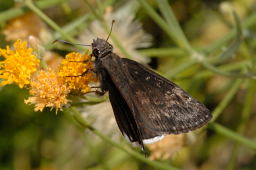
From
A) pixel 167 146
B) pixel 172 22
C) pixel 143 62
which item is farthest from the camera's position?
pixel 143 62

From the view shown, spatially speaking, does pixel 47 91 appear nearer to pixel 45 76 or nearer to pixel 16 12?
pixel 45 76

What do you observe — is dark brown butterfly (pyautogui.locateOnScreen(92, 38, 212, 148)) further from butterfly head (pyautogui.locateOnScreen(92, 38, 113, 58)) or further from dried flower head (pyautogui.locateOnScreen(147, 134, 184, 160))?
dried flower head (pyautogui.locateOnScreen(147, 134, 184, 160))

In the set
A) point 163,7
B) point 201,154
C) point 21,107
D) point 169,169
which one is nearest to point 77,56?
point 163,7

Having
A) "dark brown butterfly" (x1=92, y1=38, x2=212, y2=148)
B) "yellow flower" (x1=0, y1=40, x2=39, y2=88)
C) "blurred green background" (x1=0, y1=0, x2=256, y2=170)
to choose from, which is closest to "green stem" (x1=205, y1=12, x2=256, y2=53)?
"blurred green background" (x1=0, y1=0, x2=256, y2=170)

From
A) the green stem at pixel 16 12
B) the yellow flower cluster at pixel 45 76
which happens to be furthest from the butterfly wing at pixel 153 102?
the green stem at pixel 16 12

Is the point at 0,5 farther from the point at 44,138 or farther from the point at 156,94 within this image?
the point at 156,94

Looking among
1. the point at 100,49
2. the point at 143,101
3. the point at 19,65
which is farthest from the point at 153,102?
the point at 19,65

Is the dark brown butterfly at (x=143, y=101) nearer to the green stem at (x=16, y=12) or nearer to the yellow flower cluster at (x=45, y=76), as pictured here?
the yellow flower cluster at (x=45, y=76)
